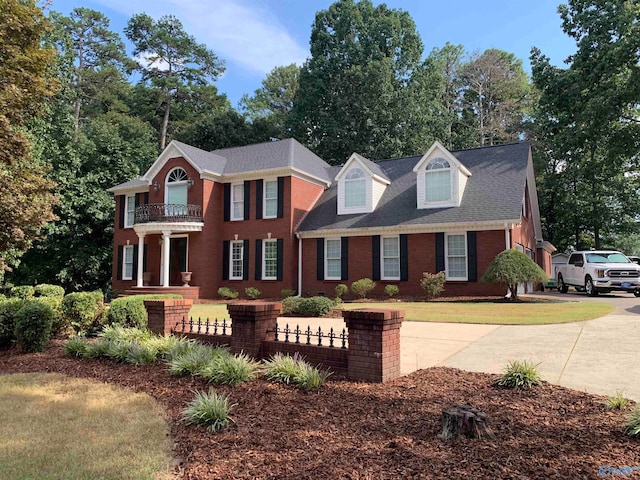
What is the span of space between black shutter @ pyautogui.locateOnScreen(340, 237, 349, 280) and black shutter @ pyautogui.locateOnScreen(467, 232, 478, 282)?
553 cm

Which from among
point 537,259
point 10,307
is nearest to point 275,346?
point 10,307

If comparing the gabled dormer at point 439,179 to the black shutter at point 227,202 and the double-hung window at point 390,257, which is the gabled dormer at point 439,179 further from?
the black shutter at point 227,202

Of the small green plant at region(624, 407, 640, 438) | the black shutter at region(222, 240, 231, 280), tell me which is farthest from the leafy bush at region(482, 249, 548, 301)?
the black shutter at region(222, 240, 231, 280)

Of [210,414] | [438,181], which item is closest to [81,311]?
[210,414]

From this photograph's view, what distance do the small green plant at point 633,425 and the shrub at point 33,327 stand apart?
29.4ft

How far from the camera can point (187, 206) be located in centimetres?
2306

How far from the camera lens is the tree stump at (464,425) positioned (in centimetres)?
370

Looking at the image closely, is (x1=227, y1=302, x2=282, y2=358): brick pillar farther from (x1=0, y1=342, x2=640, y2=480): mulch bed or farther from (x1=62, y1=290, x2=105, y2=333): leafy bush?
(x1=62, y1=290, x2=105, y2=333): leafy bush

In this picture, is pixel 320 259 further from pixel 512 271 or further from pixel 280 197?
pixel 512 271

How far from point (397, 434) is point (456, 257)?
15.9 metres

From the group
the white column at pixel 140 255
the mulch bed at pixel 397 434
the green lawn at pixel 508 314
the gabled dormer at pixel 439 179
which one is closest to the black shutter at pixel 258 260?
the white column at pixel 140 255

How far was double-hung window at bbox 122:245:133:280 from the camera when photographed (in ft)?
86.7

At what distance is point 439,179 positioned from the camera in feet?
66.9

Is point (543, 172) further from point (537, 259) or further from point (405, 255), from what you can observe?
point (405, 255)
